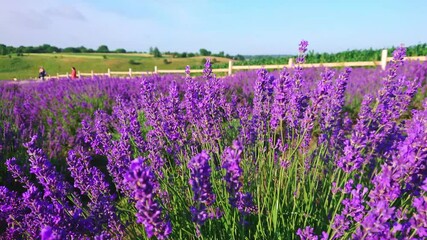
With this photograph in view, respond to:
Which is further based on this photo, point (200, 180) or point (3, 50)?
point (3, 50)

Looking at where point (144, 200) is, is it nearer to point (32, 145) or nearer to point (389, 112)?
point (32, 145)

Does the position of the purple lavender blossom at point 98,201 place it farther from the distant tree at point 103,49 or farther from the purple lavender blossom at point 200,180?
the distant tree at point 103,49

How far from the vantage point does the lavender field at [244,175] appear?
1202 millimetres

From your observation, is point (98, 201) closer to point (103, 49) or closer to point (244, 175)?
point (244, 175)

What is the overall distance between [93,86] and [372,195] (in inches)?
279

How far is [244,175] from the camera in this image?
238 cm

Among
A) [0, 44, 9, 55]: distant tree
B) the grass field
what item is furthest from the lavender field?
[0, 44, 9, 55]: distant tree

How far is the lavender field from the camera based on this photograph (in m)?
1.20

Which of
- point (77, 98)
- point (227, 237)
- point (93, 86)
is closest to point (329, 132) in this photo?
point (227, 237)

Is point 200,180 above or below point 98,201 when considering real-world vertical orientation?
above

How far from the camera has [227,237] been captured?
1.84 metres

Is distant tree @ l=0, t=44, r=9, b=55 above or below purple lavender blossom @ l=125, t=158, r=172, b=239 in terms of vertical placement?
above

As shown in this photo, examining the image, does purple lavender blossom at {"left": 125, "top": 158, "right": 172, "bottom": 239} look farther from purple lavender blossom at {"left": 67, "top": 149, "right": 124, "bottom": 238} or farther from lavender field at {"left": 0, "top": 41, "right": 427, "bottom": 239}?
purple lavender blossom at {"left": 67, "top": 149, "right": 124, "bottom": 238}

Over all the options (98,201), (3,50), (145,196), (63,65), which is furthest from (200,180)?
(3,50)
